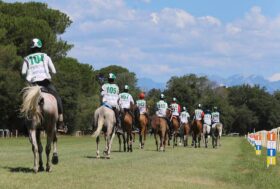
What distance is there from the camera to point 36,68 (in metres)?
14.0

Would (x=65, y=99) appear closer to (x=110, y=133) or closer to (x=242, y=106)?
(x=110, y=133)

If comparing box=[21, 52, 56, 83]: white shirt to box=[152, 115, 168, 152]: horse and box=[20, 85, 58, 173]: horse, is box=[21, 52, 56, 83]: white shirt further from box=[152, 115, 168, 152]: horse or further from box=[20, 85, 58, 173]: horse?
box=[152, 115, 168, 152]: horse

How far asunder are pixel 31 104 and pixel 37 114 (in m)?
0.35

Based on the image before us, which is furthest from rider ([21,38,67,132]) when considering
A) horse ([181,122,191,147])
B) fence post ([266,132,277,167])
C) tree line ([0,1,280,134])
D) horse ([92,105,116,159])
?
horse ([181,122,191,147])

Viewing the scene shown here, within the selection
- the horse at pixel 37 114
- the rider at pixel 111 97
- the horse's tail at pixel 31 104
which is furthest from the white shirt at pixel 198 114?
the horse's tail at pixel 31 104

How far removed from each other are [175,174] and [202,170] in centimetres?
199

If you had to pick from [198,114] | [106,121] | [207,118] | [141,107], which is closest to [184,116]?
[207,118]

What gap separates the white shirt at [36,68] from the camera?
552 inches

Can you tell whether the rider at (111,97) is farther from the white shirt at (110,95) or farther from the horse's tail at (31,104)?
the horse's tail at (31,104)

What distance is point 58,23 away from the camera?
76.5m

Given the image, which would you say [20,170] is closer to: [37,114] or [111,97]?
[37,114]

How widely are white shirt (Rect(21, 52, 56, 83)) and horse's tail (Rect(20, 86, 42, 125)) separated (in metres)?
0.55

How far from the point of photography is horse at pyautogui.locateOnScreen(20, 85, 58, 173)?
13.3 metres

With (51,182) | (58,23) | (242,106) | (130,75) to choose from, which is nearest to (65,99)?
(58,23)
